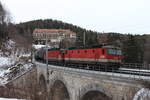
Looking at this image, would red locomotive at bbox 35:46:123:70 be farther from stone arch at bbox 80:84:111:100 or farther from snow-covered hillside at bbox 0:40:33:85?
snow-covered hillside at bbox 0:40:33:85

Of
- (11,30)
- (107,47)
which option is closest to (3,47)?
(11,30)

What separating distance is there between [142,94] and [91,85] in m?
5.97

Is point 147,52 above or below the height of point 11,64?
above

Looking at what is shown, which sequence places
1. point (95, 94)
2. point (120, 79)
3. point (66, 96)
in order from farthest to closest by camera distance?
point (66, 96)
point (95, 94)
point (120, 79)

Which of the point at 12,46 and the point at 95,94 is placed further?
the point at 12,46

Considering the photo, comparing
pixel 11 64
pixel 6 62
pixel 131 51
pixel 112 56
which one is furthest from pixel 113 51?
pixel 6 62

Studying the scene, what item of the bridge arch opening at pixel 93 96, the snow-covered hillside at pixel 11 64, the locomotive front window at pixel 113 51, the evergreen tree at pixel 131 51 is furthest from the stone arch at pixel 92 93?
the evergreen tree at pixel 131 51

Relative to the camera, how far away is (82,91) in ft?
59.3

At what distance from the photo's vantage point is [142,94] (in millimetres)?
11234

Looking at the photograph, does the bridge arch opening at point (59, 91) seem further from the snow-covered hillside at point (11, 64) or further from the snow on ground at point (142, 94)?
the snow on ground at point (142, 94)

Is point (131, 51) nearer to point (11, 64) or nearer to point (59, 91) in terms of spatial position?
point (59, 91)

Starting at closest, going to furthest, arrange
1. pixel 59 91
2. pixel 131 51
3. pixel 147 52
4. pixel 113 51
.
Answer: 1. pixel 113 51
2. pixel 59 91
3. pixel 131 51
4. pixel 147 52

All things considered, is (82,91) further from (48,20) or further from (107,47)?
(48,20)

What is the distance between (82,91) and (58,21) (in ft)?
579
